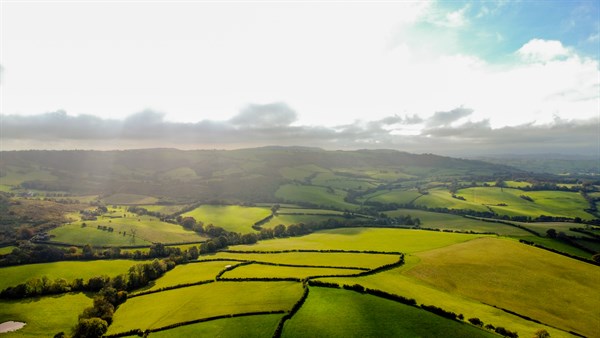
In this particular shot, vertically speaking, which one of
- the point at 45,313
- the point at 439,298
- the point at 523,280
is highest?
the point at 523,280

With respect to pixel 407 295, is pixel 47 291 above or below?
below

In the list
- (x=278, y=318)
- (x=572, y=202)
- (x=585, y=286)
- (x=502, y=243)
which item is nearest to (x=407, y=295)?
(x=278, y=318)

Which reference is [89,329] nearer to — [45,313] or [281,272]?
[45,313]

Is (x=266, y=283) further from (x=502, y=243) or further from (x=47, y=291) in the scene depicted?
(x=502, y=243)

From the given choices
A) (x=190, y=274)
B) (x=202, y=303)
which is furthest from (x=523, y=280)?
(x=190, y=274)

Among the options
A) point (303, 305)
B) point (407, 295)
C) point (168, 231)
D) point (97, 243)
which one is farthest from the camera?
point (168, 231)

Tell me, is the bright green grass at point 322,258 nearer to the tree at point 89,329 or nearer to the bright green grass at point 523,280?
the bright green grass at point 523,280
